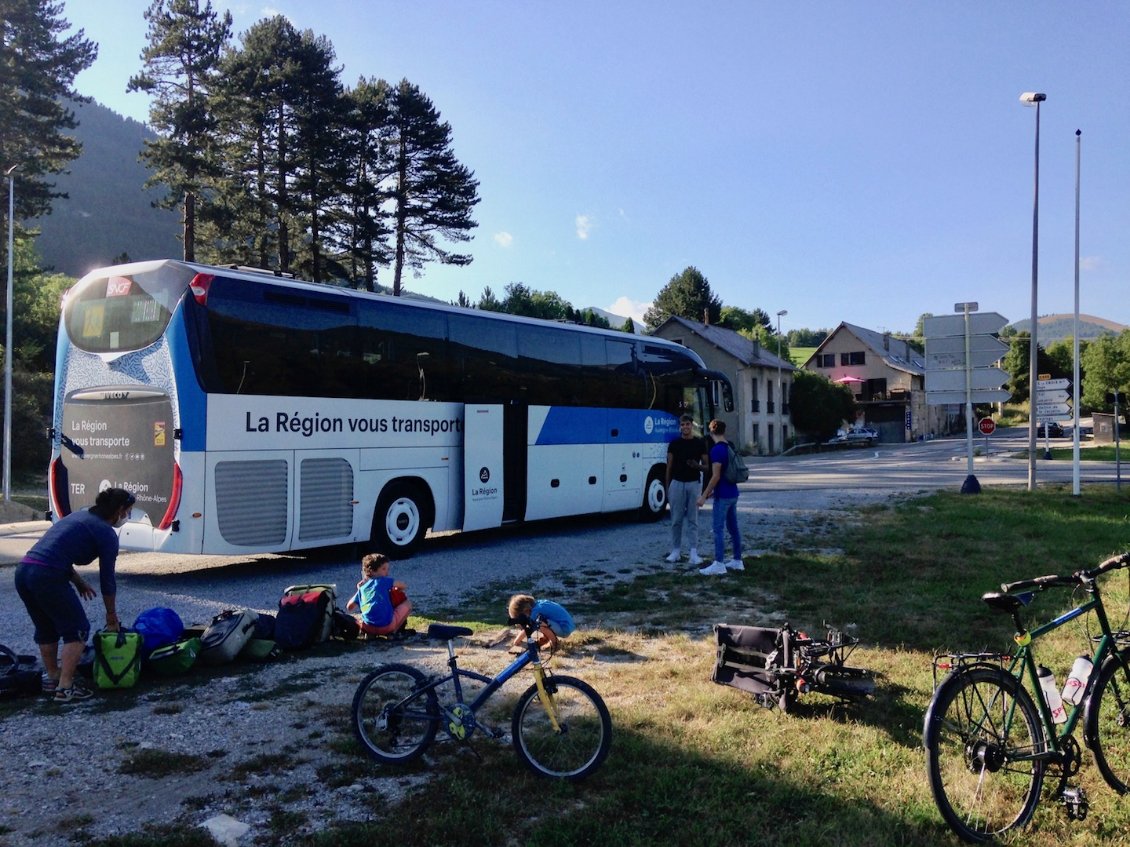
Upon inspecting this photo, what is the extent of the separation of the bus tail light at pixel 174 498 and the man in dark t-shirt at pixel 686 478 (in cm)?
611

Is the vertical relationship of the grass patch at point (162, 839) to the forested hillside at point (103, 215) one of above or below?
below

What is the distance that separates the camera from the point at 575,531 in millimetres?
16250

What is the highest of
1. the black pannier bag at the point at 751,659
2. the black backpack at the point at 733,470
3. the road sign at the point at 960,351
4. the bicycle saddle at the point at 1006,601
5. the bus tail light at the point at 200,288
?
the road sign at the point at 960,351

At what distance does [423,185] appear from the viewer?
44.2 m

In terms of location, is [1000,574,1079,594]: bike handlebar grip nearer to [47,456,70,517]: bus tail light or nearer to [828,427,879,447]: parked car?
[47,456,70,517]: bus tail light

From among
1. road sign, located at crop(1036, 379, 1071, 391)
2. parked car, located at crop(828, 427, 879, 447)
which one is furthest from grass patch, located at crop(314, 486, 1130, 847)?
parked car, located at crop(828, 427, 879, 447)

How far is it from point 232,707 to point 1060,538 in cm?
1297

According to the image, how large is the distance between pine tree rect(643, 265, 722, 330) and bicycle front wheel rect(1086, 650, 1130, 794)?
3654 inches

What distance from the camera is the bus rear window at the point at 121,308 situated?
10031 mm

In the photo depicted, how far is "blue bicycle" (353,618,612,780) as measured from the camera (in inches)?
178

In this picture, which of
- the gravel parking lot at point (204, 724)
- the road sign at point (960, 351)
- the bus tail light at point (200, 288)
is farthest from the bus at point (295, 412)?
the road sign at point (960, 351)

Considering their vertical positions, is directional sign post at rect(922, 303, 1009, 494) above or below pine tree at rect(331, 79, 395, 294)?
below

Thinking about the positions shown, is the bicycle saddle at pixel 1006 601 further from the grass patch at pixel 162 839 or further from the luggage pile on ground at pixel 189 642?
the luggage pile on ground at pixel 189 642

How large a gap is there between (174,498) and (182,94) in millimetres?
34697
